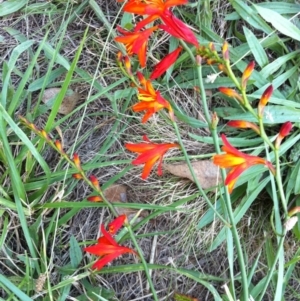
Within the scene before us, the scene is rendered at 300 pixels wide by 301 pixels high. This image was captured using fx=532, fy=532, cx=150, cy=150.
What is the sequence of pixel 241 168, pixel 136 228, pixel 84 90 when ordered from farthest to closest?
1. pixel 84 90
2. pixel 136 228
3. pixel 241 168

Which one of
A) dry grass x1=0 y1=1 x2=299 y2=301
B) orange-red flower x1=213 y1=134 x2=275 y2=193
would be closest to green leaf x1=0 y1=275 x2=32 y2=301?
dry grass x1=0 y1=1 x2=299 y2=301

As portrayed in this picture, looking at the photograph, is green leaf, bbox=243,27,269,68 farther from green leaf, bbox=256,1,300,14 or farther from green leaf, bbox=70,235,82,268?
green leaf, bbox=70,235,82,268

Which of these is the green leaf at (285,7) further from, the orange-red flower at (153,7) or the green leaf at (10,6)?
the green leaf at (10,6)

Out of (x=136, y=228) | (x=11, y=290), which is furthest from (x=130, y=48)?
(x=11, y=290)

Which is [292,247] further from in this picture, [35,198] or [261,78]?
[35,198]

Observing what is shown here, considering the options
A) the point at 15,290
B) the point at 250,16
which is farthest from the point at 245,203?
the point at 15,290

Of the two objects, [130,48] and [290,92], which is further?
[290,92]
